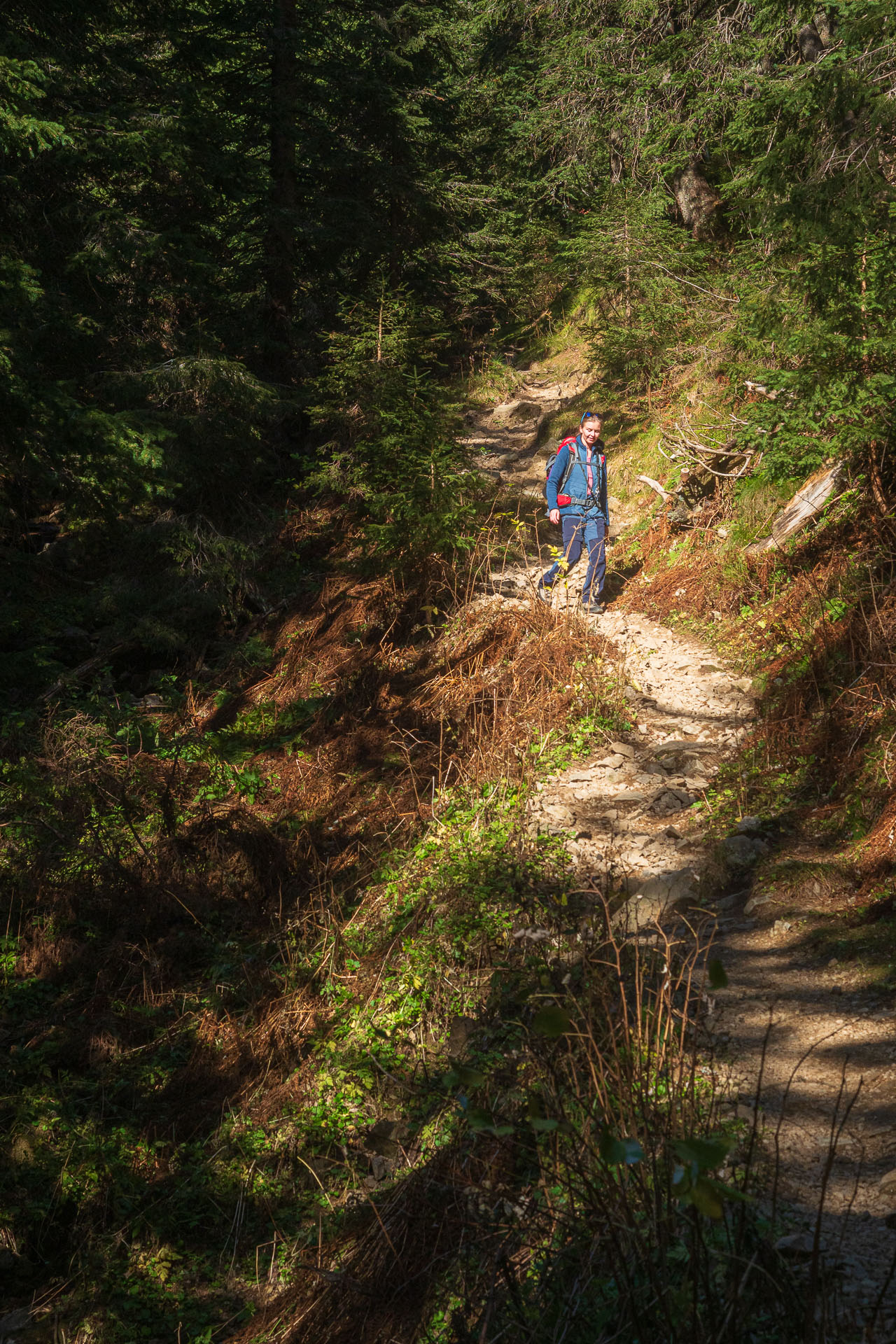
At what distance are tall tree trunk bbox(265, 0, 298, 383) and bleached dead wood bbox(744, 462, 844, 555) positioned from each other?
24.1ft

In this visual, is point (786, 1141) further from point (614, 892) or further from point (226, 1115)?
point (226, 1115)

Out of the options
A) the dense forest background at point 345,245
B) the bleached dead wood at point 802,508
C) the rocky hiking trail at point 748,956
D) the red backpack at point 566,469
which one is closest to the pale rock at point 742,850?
the rocky hiking trail at point 748,956

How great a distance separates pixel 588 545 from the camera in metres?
9.85

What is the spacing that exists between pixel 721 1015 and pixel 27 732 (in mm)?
6890

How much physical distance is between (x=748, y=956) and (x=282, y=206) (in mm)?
12150

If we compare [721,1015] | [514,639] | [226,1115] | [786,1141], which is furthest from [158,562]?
[786,1141]

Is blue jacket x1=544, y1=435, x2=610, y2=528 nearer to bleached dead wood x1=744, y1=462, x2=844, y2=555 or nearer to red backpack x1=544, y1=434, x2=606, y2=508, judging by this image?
red backpack x1=544, y1=434, x2=606, y2=508

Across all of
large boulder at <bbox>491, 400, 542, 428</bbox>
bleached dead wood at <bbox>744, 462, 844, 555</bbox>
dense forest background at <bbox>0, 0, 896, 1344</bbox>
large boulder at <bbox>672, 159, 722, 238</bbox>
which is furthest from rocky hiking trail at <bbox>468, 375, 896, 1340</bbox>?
large boulder at <bbox>491, 400, 542, 428</bbox>

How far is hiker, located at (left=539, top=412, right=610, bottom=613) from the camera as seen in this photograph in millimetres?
9633

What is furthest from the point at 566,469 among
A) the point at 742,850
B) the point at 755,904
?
the point at 755,904

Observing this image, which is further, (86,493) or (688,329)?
(688,329)

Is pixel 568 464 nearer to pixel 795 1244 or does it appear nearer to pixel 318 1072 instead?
pixel 318 1072

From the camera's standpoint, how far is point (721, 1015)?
13.7ft

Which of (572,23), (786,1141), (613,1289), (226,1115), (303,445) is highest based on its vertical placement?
(572,23)
